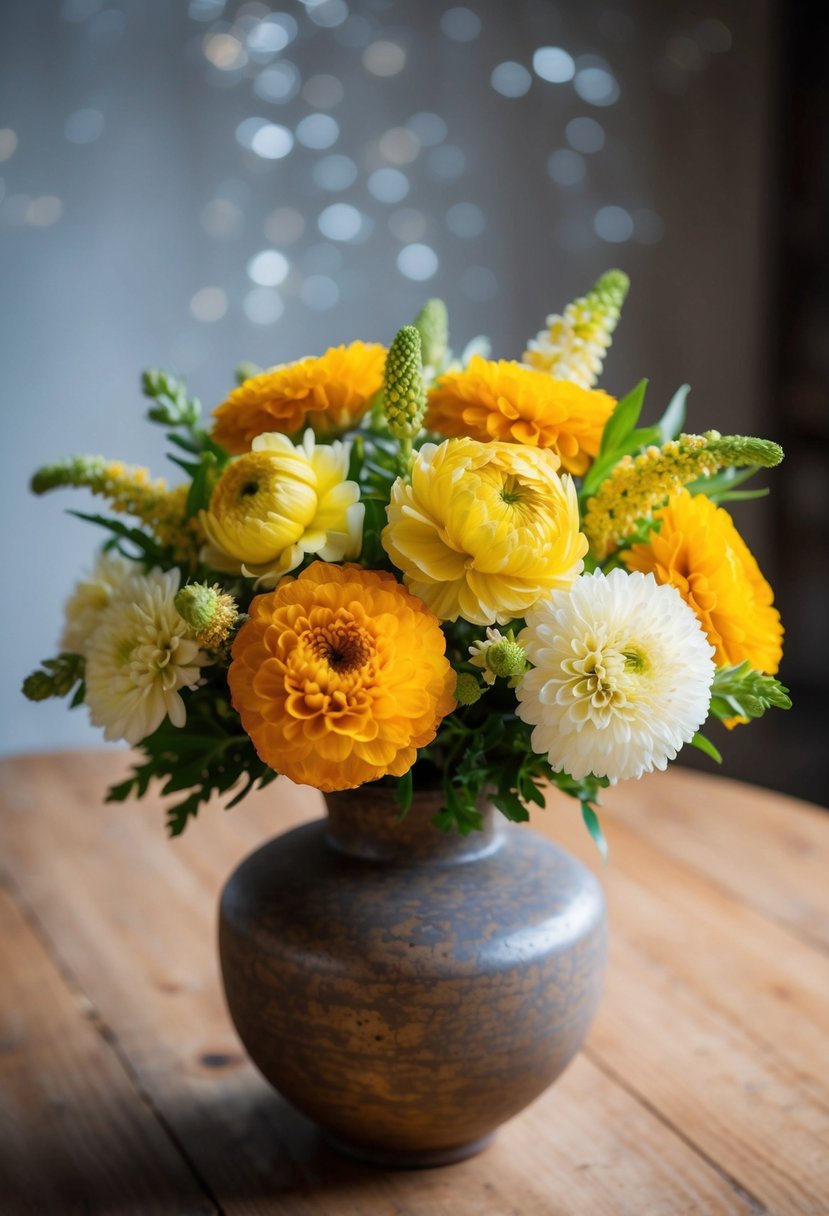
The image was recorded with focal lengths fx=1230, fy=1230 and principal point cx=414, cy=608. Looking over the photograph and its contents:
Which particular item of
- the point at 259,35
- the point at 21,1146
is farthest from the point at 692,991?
the point at 259,35

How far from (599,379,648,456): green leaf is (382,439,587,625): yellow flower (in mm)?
97

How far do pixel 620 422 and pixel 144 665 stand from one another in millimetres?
331

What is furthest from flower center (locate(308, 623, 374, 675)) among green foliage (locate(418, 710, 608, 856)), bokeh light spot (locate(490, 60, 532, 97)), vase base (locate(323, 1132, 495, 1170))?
bokeh light spot (locate(490, 60, 532, 97))

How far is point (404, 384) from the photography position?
707 mm

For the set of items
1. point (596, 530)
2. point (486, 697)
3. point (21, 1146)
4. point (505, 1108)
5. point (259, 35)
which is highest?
point (259, 35)

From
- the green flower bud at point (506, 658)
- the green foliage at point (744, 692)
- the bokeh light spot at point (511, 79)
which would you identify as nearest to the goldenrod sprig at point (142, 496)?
the green flower bud at point (506, 658)

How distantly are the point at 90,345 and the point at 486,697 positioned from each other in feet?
6.78

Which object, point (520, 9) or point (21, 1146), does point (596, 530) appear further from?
point (520, 9)

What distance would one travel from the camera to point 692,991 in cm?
104

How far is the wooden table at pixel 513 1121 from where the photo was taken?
31.4 inches

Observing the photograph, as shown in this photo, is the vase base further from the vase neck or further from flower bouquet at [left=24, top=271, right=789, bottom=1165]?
the vase neck

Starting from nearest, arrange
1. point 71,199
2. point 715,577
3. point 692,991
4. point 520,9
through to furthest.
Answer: point 715,577 < point 692,991 < point 71,199 < point 520,9

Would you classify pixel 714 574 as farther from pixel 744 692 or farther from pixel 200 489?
pixel 200 489

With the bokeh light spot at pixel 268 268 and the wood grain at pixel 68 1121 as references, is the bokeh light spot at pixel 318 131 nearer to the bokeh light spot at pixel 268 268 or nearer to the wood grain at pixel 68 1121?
the bokeh light spot at pixel 268 268
